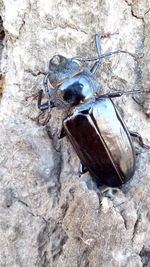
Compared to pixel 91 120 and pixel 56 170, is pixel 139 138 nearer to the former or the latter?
pixel 91 120

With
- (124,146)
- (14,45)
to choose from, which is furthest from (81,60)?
(124,146)

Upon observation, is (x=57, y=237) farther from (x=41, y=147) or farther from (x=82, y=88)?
(x=82, y=88)

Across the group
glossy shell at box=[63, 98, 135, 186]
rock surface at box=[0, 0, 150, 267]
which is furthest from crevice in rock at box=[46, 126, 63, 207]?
glossy shell at box=[63, 98, 135, 186]

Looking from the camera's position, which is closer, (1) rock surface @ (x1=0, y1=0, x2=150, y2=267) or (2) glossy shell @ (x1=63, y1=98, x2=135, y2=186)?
(1) rock surface @ (x1=0, y1=0, x2=150, y2=267)

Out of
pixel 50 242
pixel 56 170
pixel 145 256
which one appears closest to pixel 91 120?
pixel 56 170

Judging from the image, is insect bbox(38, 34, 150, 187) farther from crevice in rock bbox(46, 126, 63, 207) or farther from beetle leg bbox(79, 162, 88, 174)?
crevice in rock bbox(46, 126, 63, 207)

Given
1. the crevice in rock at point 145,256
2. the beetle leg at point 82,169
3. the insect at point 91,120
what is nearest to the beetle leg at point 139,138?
the insect at point 91,120

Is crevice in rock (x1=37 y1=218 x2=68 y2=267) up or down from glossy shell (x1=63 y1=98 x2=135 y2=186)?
down
